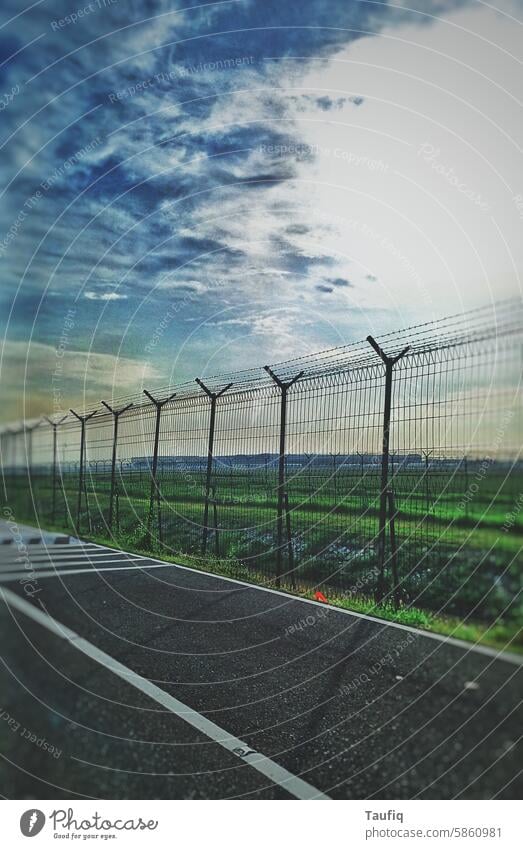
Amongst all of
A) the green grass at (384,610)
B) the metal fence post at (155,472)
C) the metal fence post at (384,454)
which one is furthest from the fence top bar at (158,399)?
the metal fence post at (384,454)

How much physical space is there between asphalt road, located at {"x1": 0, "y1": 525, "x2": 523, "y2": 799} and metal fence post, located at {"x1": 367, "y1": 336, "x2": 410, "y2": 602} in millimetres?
686

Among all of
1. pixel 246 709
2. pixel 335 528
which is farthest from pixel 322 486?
pixel 246 709

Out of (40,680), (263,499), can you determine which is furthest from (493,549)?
(263,499)

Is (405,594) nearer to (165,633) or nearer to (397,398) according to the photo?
(397,398)

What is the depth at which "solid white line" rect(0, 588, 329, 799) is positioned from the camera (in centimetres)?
251

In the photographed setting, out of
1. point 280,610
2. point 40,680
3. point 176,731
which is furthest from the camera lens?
point 280,610

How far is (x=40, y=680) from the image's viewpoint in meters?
3.13

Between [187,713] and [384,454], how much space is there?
9.94ft

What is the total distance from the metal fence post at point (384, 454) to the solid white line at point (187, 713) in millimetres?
2358

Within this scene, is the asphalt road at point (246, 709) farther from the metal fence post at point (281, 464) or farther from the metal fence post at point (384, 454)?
the metal fence post at point (281, 464)

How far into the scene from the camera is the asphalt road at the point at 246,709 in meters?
2.52

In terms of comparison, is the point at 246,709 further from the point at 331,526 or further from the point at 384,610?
the point at 331,526
